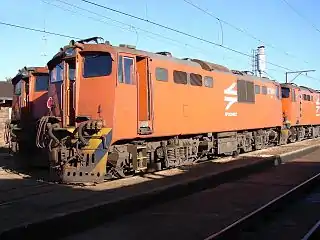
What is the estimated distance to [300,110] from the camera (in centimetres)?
3128

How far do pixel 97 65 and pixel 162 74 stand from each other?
242 cm

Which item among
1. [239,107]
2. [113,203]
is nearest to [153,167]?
[113,203]

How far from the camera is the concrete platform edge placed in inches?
267

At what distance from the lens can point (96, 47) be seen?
474 inches

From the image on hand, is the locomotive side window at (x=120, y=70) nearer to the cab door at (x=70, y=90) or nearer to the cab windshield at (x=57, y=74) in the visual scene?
Answer: the cab door at (x=70, y=90)

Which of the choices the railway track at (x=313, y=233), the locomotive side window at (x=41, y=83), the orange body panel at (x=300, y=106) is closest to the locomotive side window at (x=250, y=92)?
the orange body panel at (x=300, y=106)

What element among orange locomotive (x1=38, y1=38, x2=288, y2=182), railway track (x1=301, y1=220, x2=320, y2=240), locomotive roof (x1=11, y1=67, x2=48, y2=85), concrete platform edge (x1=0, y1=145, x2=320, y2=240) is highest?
locomotive roof (x1=11, y1=67, x2=48, y2=85)

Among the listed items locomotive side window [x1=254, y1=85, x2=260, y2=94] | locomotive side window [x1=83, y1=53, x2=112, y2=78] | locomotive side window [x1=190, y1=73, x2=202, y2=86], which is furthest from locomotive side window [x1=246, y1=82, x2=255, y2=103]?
locomotive side window [x1=83, y1=53, x2=112, y2=78]

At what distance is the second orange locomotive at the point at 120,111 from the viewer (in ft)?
37.6

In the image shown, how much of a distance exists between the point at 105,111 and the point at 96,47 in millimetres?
1854

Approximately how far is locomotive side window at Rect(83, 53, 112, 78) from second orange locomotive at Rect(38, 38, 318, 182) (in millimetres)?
28

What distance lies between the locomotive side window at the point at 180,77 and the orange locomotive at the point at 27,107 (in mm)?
4954

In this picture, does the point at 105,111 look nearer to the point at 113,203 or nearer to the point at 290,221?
the point at 113,203

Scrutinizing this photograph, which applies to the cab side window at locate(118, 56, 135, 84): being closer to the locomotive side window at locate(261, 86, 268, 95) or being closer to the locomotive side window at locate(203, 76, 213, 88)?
the locomotive side window at locate(203, 76, 213, 88)
